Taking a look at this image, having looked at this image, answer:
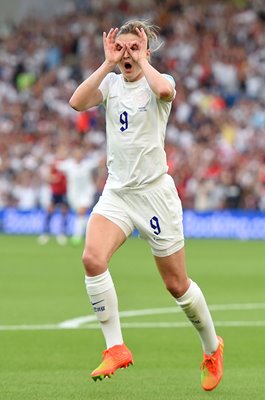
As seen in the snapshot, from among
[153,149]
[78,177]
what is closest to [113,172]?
[153,149]

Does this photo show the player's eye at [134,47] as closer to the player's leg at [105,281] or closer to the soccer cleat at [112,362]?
the player's leg at [105,281]

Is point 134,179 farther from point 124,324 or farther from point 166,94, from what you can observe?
point 124,324

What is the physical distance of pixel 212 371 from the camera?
9.24 meters

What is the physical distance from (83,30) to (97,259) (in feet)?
108

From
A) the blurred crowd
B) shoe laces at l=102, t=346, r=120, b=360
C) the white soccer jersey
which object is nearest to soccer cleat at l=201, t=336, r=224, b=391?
shoe laces at l=102, t=346, r=120, b=360

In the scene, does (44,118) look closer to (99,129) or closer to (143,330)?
(99,129)

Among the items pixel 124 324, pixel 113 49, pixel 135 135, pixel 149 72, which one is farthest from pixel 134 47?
pixel 124 324

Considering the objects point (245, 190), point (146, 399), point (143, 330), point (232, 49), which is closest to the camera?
point (146, 399)

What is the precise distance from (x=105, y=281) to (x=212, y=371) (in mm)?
1111

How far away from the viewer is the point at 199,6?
39.9m

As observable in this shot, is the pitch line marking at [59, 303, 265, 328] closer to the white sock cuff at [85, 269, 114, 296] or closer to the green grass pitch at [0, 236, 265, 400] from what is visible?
the green grass pitch at [0, 236, 265, 400]

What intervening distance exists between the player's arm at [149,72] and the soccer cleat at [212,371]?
2044mm

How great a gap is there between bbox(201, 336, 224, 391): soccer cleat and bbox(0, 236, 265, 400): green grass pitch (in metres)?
0.11

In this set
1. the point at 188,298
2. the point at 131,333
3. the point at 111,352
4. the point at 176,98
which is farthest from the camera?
the point at 176,98
